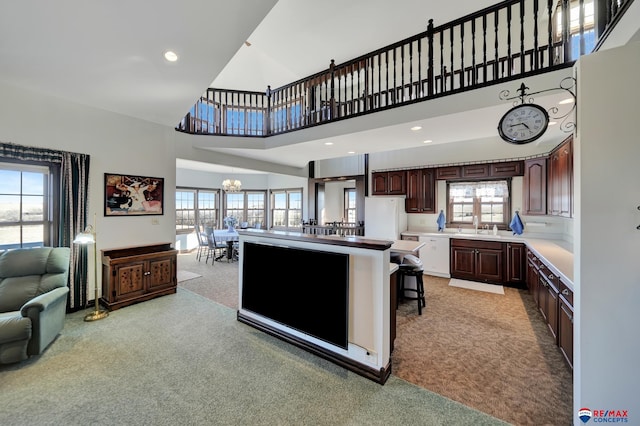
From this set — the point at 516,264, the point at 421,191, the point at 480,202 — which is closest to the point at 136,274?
the point at 421,191

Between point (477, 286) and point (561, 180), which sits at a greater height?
point (561, 180)

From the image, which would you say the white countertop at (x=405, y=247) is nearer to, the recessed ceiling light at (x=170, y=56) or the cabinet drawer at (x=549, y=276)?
the cabinet drawer at (x=549, y=276)

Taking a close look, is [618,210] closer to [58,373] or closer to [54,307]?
[58,373]

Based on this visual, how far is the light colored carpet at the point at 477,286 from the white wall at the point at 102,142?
5483 mm

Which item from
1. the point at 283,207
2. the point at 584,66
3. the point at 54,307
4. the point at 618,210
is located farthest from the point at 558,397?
the point at 283,207

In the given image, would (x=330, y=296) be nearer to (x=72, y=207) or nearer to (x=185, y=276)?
(x=72, y=207)

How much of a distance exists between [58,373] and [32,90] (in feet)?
11.2

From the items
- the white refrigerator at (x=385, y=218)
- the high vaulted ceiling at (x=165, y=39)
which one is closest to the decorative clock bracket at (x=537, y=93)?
the high vaulted ceiling at (x=165, y=39)

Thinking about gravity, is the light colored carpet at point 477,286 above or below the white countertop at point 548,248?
below

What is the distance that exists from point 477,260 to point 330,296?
3.97 m

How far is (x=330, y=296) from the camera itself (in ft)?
7.75

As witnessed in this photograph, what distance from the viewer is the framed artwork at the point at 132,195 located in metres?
3.90

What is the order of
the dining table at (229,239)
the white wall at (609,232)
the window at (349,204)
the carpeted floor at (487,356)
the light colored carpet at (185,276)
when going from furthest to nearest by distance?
1. the window at (349,204)
2. the dining table at (229,239)
3. the light colored carpet at (185,276)
4. the carpeted floor at (487,356)
5. the white wall at (609,232)

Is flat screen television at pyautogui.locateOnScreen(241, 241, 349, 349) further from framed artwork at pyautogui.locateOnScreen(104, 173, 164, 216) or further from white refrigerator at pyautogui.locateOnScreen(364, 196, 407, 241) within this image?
white refrigerator at pyautogui.locateOnScreen(364, 196, 407, 241)
